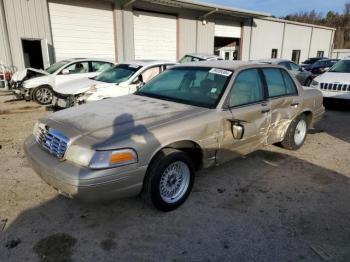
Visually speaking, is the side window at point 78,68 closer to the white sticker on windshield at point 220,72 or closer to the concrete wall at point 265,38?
the white sticker on windshield at point 220,72

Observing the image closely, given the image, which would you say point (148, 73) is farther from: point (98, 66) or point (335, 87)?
point (335, 87)

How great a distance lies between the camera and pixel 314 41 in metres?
32.6

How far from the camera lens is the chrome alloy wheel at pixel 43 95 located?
970cm

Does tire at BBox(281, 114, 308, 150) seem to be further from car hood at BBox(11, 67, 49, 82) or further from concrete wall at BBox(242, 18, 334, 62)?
concrete wall at BBox(242, 18, 334, 62)

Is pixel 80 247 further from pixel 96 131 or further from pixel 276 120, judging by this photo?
pixel 276 120

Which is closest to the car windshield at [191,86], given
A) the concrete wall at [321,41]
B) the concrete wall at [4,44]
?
the concrete wall at [4,44]

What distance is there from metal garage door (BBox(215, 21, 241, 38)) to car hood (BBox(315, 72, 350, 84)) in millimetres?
12763

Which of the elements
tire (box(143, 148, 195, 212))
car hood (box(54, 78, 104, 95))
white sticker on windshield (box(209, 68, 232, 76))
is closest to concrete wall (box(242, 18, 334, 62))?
car hood (box(54, 78, 104, 95))

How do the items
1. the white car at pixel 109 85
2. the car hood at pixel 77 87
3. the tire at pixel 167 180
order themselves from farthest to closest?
the car hood at pixel 77 87 → the white car at pixel 109 85 → the tire at pixel 167 180

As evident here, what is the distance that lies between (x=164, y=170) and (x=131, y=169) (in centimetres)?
43

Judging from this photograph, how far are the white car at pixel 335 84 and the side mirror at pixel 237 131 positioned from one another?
6.41 meters

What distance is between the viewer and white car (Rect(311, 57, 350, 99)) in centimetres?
872

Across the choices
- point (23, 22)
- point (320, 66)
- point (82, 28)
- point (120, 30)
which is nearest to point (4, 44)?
point (23, 22)

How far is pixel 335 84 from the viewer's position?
8859 mm
